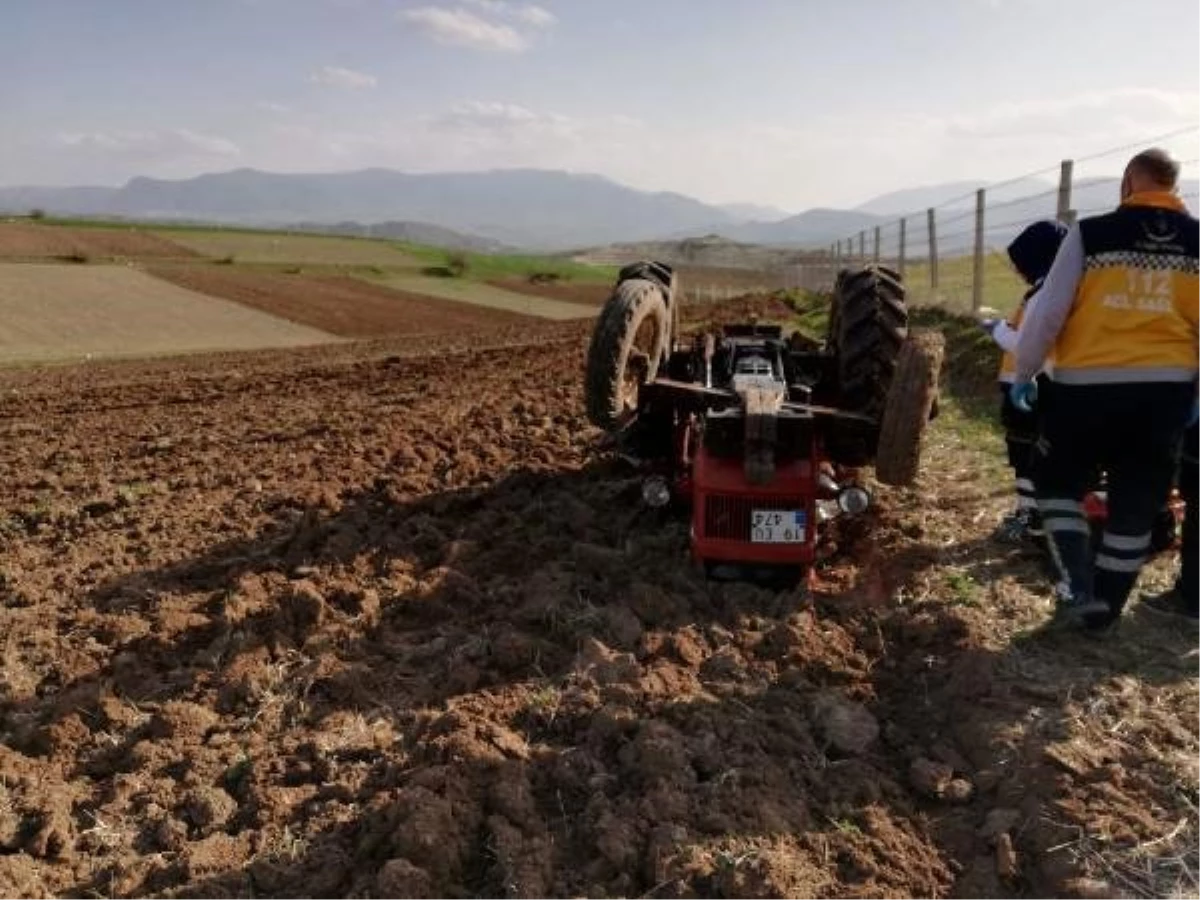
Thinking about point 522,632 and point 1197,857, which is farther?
point 522,632

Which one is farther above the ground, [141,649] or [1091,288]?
[1091,288]

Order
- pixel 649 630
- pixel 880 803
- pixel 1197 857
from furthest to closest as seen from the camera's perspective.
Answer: pixel 649 630 → pixel 880 803 → pixel 1197 857

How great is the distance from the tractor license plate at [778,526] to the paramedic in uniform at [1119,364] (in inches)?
45.7

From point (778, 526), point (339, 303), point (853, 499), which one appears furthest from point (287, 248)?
point (853, 499)

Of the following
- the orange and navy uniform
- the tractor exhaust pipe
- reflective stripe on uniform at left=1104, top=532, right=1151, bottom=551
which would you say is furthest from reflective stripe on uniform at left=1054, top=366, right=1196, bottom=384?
the tractor exhaust pipe

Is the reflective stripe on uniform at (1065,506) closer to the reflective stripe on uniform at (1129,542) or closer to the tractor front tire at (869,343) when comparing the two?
the reflective stripe on uniform at (1129,542)

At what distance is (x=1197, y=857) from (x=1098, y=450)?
6.30 feet

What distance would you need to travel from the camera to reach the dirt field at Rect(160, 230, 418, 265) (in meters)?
50.8

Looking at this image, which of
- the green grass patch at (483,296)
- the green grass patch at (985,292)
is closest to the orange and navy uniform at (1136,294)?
the green grass patch at (985,292)

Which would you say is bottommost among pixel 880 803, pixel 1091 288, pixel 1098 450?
pixel 880 803

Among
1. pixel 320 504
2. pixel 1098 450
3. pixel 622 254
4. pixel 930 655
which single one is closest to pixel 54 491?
pixel 320 504

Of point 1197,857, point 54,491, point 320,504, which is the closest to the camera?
point 1197,857

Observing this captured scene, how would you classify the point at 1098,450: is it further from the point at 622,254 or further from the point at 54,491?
the point at 622,254

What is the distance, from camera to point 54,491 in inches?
299
